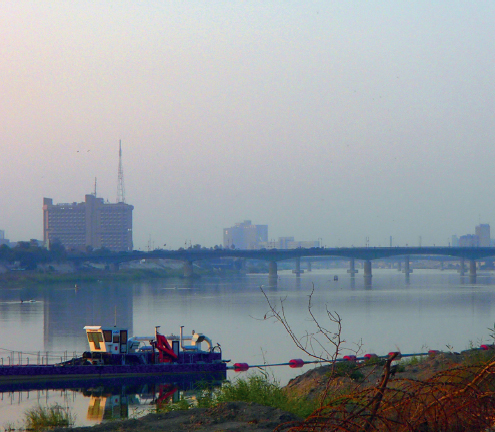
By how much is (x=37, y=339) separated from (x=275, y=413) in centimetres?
4372

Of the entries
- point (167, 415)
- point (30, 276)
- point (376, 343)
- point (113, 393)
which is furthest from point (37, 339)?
point (30, 276)

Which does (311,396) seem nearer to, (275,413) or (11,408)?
(275,413)

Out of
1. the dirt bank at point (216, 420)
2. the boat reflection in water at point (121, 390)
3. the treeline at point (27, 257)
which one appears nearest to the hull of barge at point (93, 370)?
the boat reflection in water at point (121, 390)

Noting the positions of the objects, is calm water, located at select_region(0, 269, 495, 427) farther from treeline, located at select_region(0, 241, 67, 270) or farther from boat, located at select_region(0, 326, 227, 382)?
treeline, located at select_region(0, 241, 67, 270)

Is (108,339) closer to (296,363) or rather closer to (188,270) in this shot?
(296,363)

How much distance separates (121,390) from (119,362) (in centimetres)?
481

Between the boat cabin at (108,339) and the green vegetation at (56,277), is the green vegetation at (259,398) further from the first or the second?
the green vegetation at (56,277)

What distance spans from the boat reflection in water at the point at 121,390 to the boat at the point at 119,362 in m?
0.39

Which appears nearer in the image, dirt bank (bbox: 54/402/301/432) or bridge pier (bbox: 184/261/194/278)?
dirt bank (bbox: 54/402/301/432)

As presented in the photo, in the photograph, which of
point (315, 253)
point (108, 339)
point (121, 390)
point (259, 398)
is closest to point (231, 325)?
point (108, 339)

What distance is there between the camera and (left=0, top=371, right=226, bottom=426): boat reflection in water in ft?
101

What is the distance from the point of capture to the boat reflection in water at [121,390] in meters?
30.9

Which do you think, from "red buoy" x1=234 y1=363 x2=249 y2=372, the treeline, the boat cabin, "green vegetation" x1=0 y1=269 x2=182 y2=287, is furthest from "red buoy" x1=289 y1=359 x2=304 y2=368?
the treeline

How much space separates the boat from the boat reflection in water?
0.39 m
